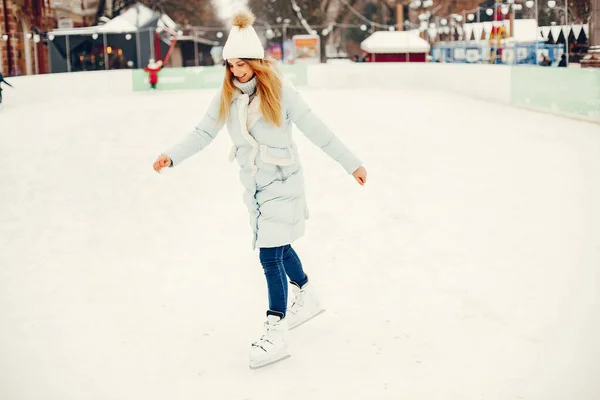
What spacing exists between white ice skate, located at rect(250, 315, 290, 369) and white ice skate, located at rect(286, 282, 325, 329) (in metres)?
0.32

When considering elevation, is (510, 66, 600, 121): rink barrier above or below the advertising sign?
below

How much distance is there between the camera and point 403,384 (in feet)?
10.2

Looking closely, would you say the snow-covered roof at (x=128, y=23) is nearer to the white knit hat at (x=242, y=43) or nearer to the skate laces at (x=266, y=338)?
the white knit hat at (x=242, y=43)

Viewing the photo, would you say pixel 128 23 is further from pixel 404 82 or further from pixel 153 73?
pixel 404 82

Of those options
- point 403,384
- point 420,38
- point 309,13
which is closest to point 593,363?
point 403,384

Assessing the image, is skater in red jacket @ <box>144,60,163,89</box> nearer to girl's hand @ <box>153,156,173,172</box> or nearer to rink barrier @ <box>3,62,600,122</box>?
rink barrier @ <box>3,62,600,122</box>

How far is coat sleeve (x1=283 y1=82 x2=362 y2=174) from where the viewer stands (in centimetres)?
326

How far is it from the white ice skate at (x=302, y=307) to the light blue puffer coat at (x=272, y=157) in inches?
19.5

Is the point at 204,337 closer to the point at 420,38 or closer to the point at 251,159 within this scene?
the point at 251,159

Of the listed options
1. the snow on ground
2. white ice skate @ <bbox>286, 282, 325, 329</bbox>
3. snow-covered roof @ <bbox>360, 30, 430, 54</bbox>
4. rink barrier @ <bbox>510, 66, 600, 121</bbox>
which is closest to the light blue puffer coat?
white ice skate @ <bbox>286, 282, 325, 329</bbox>

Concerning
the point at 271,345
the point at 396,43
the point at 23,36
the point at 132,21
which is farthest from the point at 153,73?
the point at 271,345

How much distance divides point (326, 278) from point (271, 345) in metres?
1.34

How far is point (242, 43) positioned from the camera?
3139mm

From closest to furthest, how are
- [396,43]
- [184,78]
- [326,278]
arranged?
1. [326,278]
2. [184,78]
3. [396,43]
